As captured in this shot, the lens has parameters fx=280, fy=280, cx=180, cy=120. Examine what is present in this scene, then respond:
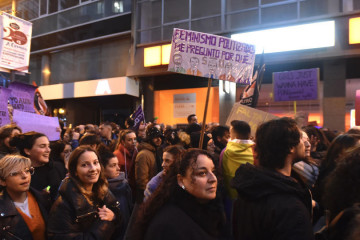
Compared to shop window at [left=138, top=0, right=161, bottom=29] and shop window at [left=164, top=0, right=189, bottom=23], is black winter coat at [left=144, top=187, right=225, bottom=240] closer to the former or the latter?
shop window at [left=164, top=0, right=189, bottom=23]

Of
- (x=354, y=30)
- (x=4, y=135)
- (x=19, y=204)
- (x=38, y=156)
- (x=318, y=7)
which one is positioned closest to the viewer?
(x=19, y=204)

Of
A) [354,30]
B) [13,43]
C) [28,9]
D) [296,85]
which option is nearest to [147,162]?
[13,43]

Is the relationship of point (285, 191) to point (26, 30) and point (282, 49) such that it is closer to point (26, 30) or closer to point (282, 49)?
point (26, 30)

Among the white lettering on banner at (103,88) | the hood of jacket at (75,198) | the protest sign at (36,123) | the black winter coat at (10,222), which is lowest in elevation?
the black winter coat at (10,222)

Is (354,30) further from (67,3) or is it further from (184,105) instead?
(67,3)

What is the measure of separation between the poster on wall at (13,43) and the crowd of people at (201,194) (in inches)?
166

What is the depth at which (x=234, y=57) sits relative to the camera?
4.99 metres

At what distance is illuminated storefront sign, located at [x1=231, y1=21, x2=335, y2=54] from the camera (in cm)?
1073

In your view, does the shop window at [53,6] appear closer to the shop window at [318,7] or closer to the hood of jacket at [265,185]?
the shop window at [318,7]

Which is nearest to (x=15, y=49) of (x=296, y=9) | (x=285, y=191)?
(x=285, y=191)

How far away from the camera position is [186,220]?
1642 mm

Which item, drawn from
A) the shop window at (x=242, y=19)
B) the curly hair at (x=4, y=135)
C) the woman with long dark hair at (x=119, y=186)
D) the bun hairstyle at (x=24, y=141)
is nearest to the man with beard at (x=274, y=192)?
the woman with long dark hair at (x=119, y=186)

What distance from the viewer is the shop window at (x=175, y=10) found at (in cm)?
1351

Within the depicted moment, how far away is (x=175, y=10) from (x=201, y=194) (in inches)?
520
